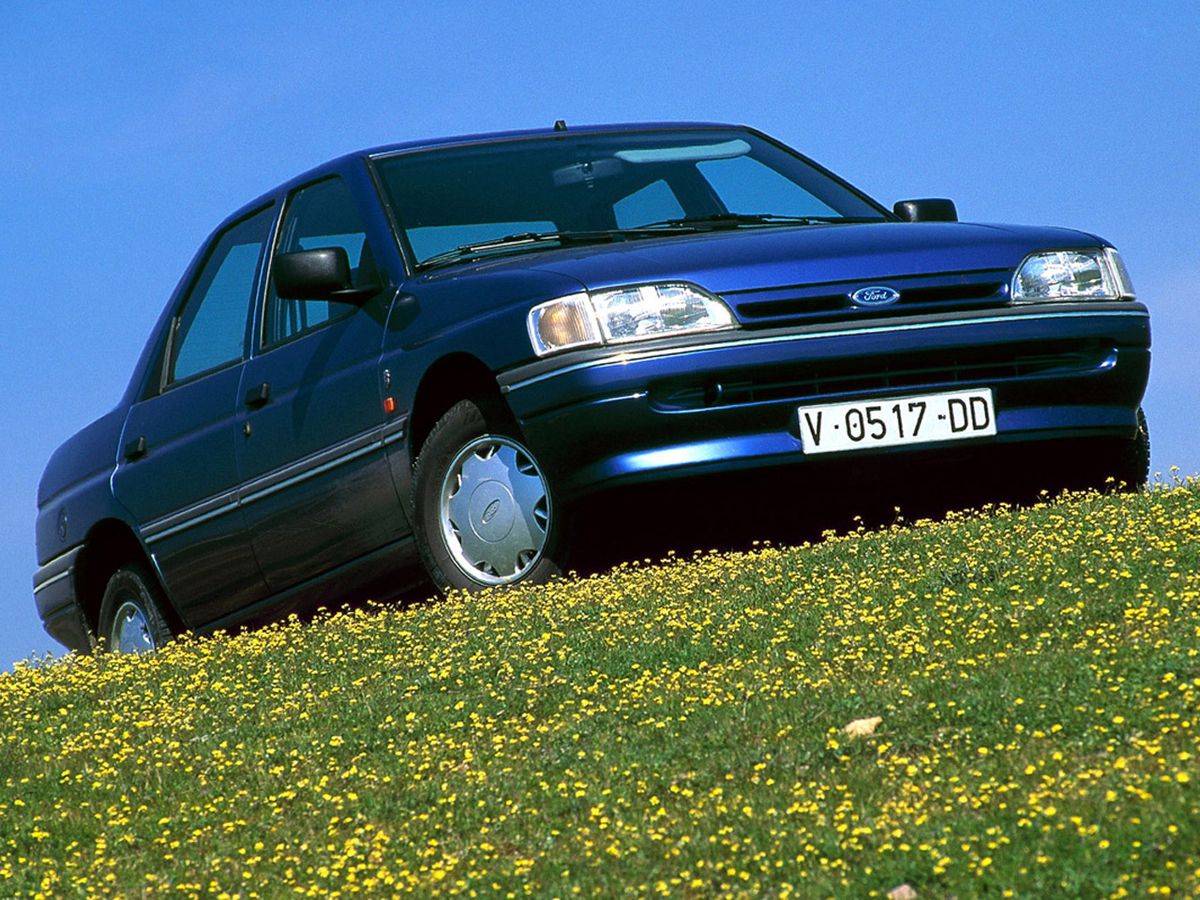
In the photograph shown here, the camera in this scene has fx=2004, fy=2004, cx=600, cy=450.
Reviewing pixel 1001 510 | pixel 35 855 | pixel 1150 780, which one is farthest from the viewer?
pixel 1001 510

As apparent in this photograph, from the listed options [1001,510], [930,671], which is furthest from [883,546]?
[930,671]

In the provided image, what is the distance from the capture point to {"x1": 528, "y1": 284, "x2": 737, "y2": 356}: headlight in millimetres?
7363

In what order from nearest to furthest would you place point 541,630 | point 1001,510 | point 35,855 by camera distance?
point 35,855 → point 541,630 → point 1001,510

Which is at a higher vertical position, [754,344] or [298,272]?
[298,272]

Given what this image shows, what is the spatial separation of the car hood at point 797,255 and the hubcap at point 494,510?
2.47 ft

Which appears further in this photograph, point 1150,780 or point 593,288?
point 593,288

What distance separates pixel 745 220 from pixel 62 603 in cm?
418

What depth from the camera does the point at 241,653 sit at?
8.05 m

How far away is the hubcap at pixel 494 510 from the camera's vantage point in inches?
302

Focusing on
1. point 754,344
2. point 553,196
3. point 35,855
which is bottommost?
point 35,855

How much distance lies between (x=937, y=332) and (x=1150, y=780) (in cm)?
323

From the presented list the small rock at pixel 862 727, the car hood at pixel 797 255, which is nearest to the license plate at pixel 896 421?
the car hood at pixel 797 255

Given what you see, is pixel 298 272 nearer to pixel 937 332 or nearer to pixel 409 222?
pixel 409 222

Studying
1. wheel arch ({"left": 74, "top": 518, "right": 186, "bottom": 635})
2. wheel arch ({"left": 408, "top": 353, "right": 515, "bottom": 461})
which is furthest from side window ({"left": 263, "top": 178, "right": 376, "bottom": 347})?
wheel arch ({"left": 74, "top": 518, "right": 186, "bottom": 635})
